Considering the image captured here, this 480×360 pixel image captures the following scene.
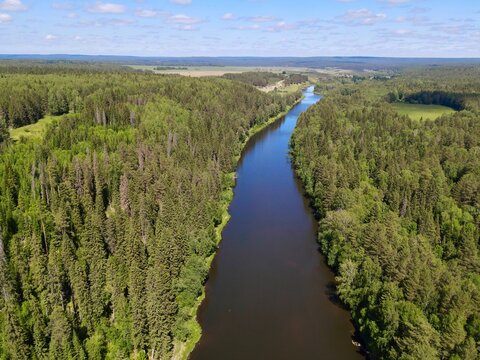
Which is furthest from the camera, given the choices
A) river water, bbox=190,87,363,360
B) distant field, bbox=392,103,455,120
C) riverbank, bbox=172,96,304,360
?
distant field, bbox=392,103,455,120

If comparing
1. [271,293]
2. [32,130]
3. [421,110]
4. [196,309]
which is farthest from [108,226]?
[421,110]

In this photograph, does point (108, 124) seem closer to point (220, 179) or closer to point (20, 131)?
point (20, 131)

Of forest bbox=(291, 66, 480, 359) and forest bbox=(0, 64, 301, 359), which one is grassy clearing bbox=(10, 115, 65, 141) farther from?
forest bbox=(291, 66, 480, 359)

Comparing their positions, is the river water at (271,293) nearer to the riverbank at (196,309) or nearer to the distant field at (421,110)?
the riverbank at (196,309)

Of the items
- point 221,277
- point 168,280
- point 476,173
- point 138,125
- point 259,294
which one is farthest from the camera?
point 138,125

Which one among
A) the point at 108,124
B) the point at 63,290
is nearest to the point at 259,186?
the point at 108,124

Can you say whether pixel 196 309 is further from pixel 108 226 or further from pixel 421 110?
pixel 421 110

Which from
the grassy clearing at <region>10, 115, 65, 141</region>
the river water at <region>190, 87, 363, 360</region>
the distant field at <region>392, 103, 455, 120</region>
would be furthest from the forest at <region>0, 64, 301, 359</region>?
the distant field at <region>392, 103, 455, 120</region>
